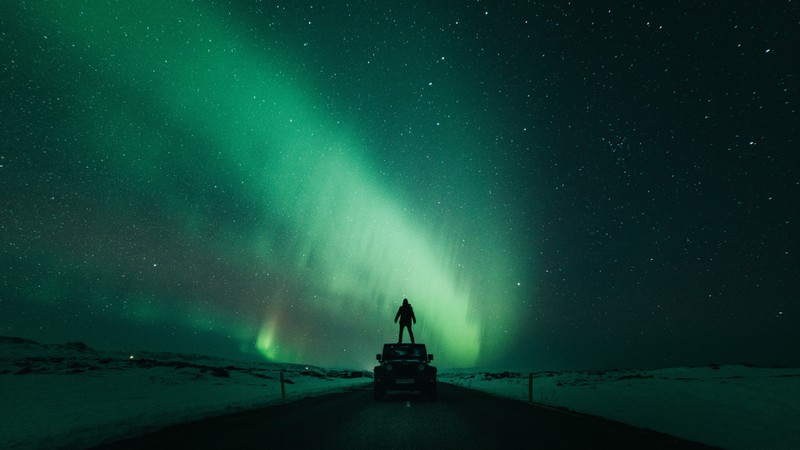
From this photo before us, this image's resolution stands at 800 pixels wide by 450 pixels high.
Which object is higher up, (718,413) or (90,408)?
(718,413)

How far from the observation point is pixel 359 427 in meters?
9.48

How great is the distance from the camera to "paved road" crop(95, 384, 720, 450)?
7.48 metres

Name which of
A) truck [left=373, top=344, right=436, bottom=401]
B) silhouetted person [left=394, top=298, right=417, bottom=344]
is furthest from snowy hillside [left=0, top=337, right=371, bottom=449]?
silhouetted person [left=394, top=298, right=417, bottom=344]

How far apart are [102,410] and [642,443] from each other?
15.6 metres

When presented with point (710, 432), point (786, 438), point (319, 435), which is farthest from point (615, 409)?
point (319, 435)

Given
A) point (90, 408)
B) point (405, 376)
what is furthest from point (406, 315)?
point (90, 408)

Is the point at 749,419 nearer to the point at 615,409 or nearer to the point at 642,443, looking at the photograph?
the point at 615,409

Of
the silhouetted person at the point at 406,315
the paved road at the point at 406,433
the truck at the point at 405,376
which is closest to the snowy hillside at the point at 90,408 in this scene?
the paved road at the point at 406,433

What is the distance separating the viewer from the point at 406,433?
8492 millimetres

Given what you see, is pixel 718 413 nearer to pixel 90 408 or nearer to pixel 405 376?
pixel 405 376

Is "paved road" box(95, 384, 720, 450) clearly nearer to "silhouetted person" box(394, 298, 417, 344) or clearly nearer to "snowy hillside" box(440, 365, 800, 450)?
"snowy hillside" box(440, 365, 800, 450)

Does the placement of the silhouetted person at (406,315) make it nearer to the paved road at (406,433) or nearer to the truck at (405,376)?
the truck at (405,376)

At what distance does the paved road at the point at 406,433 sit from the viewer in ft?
24.5

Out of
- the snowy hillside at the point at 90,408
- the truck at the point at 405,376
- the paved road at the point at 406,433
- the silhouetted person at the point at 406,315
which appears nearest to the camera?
the paved road at the point at 406,433
